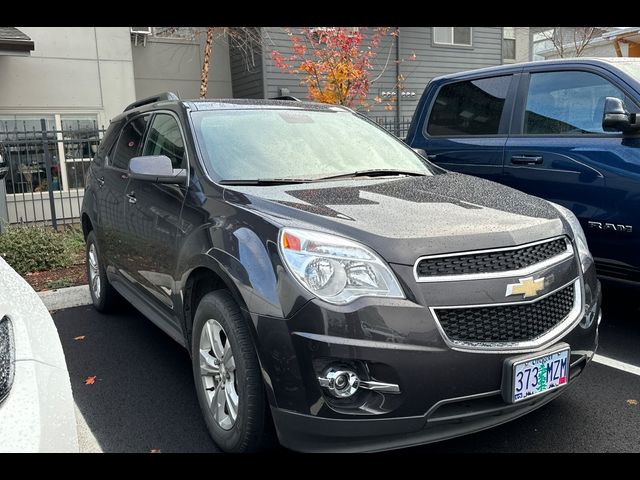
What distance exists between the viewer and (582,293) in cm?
282

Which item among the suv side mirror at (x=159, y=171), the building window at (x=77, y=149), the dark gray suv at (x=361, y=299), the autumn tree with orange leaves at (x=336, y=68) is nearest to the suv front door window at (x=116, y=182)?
the suv side mirror at (x=159, y=171)

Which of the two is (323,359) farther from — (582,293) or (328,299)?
(582,293)

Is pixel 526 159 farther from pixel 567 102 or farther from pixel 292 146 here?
pixel 292 146

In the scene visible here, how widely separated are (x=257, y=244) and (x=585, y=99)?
3.18m

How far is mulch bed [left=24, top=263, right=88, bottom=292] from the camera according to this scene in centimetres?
617

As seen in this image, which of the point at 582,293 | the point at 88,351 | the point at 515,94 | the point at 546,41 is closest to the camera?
the point at 582,293

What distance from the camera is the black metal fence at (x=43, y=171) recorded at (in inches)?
360

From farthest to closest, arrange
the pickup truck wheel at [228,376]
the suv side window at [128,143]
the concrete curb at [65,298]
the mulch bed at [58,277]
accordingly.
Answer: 1. the mulch bed at [58,277]
2. the concrete curb at [65,298]
3. the suv side window at [128,143]
4. the pickup truck wheel at [228,376]

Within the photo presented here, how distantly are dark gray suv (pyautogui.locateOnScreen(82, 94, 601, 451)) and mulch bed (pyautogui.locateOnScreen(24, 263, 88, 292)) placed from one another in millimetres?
3318

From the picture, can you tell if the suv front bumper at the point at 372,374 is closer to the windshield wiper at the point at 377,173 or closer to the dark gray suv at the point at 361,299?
the dark gray suv at the point at 361,299

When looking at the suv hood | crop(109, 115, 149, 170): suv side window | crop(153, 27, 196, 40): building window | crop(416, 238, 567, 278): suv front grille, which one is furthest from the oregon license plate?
crop(153, 27, 196, 40): building window

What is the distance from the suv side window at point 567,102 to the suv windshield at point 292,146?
1290 mm

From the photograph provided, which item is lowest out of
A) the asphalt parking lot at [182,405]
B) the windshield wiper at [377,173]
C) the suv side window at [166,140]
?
the asphalt parking lot at [182,405]
